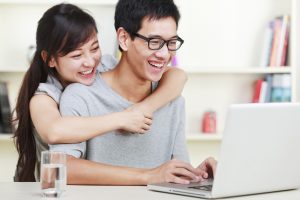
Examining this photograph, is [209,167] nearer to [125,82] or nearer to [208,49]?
[125,82]

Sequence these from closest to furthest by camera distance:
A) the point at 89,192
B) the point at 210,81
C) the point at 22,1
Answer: the point at 89,192 < the point at 22,1 < the point at 210,81

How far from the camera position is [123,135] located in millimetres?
2441

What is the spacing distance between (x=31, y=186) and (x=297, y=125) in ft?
2.63

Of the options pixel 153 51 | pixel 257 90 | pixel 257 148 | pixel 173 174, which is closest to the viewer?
pixel 257 148

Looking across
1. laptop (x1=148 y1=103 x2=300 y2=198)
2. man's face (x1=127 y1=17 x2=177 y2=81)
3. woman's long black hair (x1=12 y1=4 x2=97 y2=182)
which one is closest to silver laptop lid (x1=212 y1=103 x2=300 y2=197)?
laptop (x1=148 y1=103 x2=300 y2=198)

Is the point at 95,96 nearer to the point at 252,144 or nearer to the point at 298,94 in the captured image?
the point at 252,144

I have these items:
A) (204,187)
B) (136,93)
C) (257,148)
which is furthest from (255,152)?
(136,93)

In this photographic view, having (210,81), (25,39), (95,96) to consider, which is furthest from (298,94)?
(95,96)

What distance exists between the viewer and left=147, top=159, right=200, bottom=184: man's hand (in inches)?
77.7

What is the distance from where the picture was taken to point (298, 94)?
13.4 feet

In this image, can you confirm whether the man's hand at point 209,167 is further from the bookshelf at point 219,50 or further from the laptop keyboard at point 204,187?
the bookshelf at point 219,50

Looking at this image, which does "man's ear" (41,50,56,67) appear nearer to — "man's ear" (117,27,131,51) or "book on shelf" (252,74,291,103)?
"man's ear" (117,27,131,51)

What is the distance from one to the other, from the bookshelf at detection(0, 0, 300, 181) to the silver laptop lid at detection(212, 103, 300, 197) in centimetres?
220

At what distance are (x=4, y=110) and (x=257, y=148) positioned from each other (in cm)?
255
